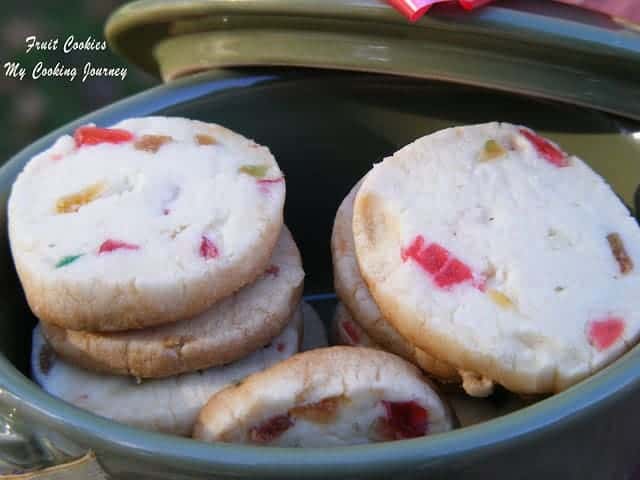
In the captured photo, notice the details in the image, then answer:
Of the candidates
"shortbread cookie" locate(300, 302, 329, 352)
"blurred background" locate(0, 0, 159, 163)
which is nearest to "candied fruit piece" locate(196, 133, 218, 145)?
"shortbread cookie" locate(300, 302, 329, 352)

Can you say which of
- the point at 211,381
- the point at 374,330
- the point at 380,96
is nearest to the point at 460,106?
the point at 380,96

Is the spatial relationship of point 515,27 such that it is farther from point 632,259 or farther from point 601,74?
point 632,259

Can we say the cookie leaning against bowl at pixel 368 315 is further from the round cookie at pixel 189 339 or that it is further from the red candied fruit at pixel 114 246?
the red candied fruit at pixel 114 246

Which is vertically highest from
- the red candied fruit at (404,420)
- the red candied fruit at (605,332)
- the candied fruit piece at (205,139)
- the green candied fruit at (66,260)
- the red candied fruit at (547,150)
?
the red candied fruit at (547,150)

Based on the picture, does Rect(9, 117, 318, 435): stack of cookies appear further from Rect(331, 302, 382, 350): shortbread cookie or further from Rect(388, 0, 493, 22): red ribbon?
Rect(388, 0, 493, 22): red ribbon

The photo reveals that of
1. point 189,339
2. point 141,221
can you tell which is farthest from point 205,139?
point 189,339

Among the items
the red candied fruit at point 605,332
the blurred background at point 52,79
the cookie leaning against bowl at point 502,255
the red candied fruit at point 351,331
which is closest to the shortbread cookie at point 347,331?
the red candied fruit at point 351,331

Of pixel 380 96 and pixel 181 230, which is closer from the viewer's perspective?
pixel 181 230
